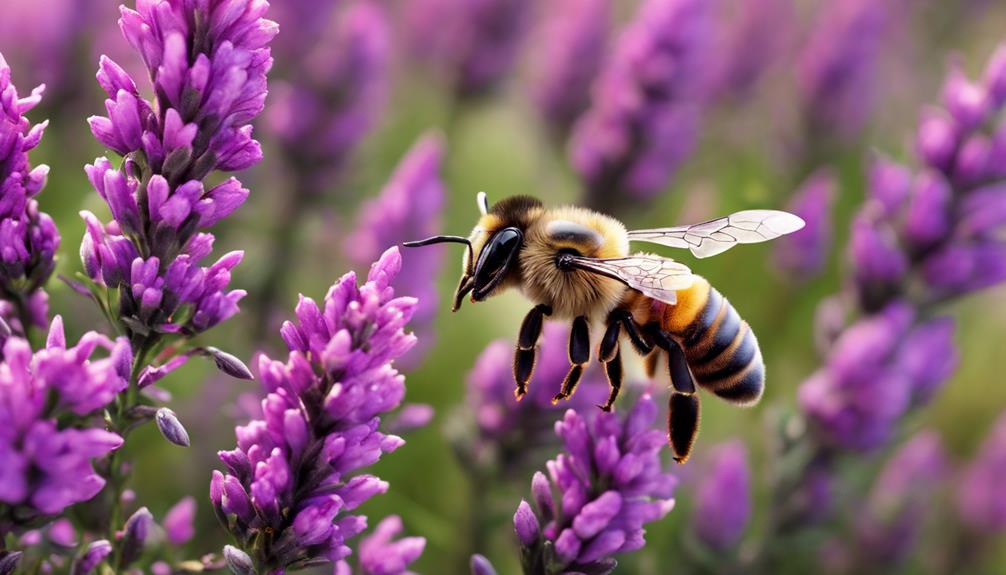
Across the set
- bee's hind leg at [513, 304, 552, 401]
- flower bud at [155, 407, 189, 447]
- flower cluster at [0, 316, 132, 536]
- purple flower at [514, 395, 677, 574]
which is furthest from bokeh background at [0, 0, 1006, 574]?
flower cluster at [0, 316, 132, 536]

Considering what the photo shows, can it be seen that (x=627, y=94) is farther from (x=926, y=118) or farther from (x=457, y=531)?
(x=457, y=531)

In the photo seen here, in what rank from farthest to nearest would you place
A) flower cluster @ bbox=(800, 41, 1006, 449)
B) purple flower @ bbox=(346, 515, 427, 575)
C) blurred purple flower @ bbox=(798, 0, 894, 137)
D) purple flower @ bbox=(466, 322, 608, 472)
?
blurred purple flower @ bbox=(798, 0, 894, 137) → flower cluster @ bbox=(800, 41, 1006, 449) → purple flower @ bbox=(466, 322, 608, 472) → purple flower @ bbox=(346, 515, 427, 575)

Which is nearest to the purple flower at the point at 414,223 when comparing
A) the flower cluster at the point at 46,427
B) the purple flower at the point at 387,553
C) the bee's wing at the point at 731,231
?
the bee's wing at the point at 731,231

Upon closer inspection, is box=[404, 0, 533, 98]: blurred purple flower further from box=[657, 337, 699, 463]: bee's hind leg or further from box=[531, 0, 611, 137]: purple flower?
box=[657, 337, 699, 463]: bee's hind leg

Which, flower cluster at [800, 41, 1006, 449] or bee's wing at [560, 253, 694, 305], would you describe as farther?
flower cluster at [800, 41, 1006, 449]

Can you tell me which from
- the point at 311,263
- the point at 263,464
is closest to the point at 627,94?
the point at 311,263

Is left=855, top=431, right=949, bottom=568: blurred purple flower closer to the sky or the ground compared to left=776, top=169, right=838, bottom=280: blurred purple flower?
closer to the ground

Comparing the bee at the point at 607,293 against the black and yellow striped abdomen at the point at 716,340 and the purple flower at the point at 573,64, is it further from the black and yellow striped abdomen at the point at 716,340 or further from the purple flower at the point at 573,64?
the purple flower at the point at 573,64

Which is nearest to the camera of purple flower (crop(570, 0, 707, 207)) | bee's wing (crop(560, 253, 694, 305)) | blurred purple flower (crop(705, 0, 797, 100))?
bee's wing (crop(560, 253, 694, 305))
